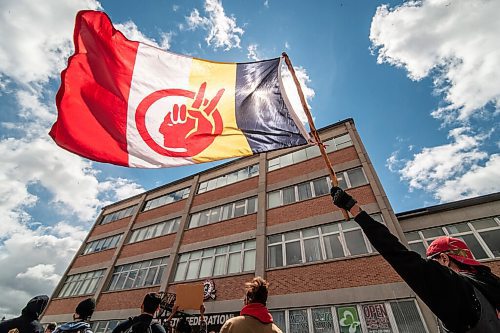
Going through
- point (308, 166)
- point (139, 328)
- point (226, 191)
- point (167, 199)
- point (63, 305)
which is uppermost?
point (167, 199)

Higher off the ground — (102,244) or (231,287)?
(102,244)

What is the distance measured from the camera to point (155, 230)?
63.8 ft

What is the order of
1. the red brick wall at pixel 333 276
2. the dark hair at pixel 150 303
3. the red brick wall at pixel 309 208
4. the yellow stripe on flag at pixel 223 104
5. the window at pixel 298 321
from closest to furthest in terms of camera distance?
the dark hair at pixel 150 303 → the yellow stripe on flag at pixel 223 104 → the red brick wall at pixel 333 276 → the window at pixel 298 321 → the red brick wall at pixel 309 208

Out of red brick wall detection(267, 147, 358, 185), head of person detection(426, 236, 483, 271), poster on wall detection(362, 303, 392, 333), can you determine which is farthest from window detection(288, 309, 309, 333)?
head of person detection(426, 236, 483, 271)

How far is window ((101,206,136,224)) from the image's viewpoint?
77.3 feet

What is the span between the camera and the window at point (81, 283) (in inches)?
746

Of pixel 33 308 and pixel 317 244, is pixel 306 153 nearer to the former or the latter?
pixel 317 244

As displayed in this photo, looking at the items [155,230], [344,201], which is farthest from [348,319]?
[155,230]

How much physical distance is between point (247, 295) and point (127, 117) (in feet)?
12.1

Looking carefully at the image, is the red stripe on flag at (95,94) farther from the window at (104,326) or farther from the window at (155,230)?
Answer: the window at (104,326)

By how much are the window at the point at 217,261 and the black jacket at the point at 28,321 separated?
998cm

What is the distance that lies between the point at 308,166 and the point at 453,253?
43.2 feet

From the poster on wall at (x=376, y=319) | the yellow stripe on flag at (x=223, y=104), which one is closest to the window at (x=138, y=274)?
the poster on wall at (x=376, y=319)

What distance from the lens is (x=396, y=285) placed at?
9.12 metres
